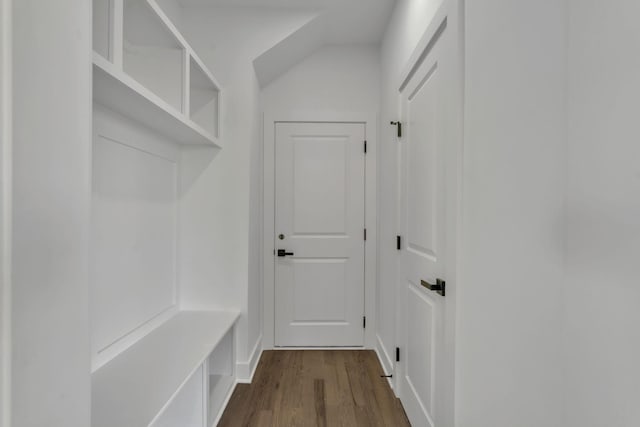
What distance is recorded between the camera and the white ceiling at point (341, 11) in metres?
2.35

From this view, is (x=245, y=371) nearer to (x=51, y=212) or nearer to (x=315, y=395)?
(x=315, y=395)

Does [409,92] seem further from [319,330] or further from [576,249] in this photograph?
[319,330]

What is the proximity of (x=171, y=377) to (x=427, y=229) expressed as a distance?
1.32 meters

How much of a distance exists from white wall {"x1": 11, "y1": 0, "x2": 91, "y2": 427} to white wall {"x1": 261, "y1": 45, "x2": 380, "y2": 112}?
2217 millimetres

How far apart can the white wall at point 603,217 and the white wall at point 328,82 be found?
2186 millimetres

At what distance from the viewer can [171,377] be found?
1.41 metres

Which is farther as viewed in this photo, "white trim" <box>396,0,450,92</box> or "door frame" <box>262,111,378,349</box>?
"door frame" <box>262,111,378,349</box>

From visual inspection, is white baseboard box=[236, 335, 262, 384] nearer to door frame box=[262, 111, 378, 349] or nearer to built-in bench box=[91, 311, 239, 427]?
built-in bench box=[91, 311, 239, 427]

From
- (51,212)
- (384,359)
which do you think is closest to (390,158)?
(384,359)

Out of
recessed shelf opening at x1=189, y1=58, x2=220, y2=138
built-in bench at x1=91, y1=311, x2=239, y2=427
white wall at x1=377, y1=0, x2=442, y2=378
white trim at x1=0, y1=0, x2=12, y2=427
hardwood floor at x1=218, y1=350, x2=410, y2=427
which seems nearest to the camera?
white trim at x1=0, y1=0, x2=12, y2=427

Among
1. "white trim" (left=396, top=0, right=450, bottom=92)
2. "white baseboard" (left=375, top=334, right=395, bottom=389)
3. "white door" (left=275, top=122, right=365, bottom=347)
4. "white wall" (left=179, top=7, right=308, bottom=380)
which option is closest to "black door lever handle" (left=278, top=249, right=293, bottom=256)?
"white door" (left=275, top=122, right=365, bottom=347)

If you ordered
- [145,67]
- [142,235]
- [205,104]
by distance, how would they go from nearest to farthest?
[145,67] → [142,235] → [205,104]

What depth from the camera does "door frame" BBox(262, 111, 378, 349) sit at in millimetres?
2861

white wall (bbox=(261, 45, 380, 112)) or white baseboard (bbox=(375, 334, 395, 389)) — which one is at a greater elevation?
white wall (bbox=(261, 45, 380, 112))
